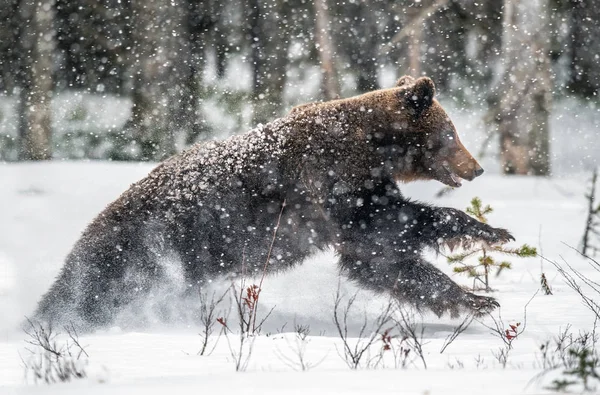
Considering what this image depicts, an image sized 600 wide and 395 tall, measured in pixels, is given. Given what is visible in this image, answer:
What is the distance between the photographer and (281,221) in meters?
5.18

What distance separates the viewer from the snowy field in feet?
7.72

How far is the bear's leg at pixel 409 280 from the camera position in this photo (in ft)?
16.6

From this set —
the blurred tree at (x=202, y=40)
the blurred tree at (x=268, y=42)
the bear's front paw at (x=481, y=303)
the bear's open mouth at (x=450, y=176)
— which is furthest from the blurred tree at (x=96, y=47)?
the bear's front paw at (x=481, y=303)

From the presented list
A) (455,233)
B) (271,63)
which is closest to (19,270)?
(455,233)

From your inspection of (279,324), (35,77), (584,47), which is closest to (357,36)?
(584,47)

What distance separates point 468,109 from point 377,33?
2.96m

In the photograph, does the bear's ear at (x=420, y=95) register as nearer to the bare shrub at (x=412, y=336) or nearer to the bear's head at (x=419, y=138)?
the bear's head at (x=419, y=138)

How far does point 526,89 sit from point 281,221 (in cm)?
986

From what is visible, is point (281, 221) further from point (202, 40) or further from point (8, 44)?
point (202, 40)

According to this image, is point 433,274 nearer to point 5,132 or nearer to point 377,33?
point 5,132

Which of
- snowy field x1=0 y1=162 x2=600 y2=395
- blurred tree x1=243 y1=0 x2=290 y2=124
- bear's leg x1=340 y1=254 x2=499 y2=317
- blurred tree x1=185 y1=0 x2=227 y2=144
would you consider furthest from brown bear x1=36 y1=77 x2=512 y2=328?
blurred tree x1=243 y1=0 x2=290 y2=124

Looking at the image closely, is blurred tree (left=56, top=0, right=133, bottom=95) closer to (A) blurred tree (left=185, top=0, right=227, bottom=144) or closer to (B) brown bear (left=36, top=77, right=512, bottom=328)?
(A) blurred tree (left=185, top=0, right=227, bottom=144)

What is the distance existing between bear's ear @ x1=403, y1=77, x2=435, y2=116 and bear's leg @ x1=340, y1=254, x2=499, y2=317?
122 cm

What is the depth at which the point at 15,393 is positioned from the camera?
2.50 metres
